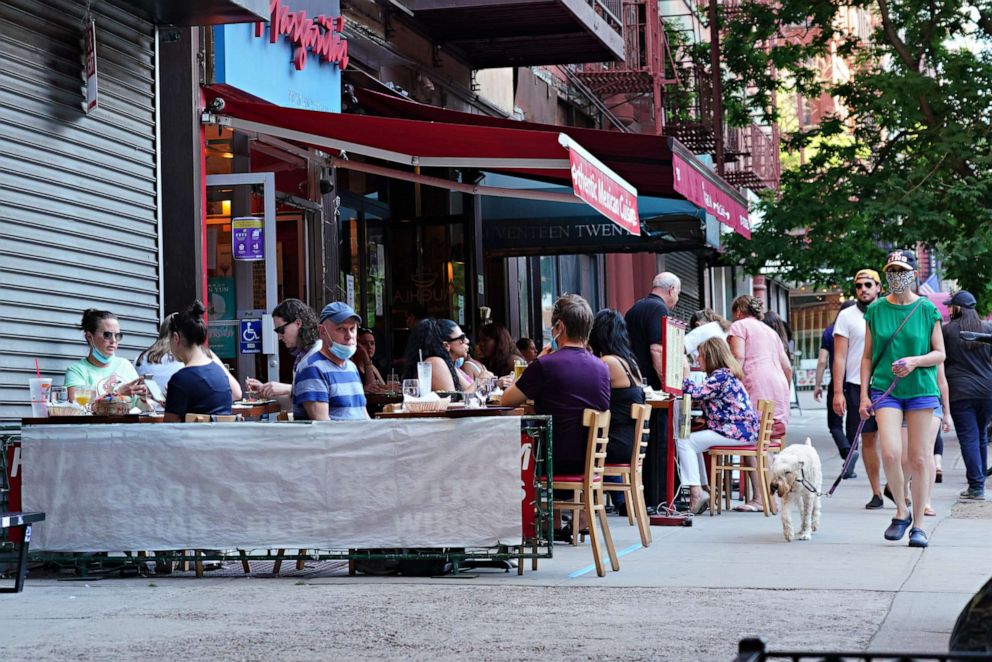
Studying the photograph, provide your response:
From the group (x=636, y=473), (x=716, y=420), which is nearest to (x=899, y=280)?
(x=636, y=473)

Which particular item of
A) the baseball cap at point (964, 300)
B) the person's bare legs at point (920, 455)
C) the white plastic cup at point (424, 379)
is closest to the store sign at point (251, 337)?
the white plastic cup at point (424, 379)

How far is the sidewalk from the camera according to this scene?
6086 millimetres

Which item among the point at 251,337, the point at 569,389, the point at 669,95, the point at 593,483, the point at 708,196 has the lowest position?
the point at 593,483

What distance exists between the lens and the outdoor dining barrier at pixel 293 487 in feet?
26.9

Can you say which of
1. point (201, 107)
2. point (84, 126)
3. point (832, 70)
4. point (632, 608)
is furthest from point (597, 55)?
point (832, 70)

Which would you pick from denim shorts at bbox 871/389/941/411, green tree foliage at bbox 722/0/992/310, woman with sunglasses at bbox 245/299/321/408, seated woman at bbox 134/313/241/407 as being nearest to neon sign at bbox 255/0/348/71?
woman with sunglasses at bbox 245/299/321/408

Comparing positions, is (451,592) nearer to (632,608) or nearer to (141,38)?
(632,608)

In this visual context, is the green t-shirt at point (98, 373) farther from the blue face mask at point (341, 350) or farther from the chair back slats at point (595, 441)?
the chair back slats at point (595, 441)

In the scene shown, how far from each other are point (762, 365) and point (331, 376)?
579cm

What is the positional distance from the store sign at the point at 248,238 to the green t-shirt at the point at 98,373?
287 centimetres

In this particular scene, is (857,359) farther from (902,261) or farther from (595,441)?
(595,441)

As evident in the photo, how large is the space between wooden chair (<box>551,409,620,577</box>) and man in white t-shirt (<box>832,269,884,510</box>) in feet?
12.6

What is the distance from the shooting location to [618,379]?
10.3m

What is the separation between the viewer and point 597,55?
18.3m
